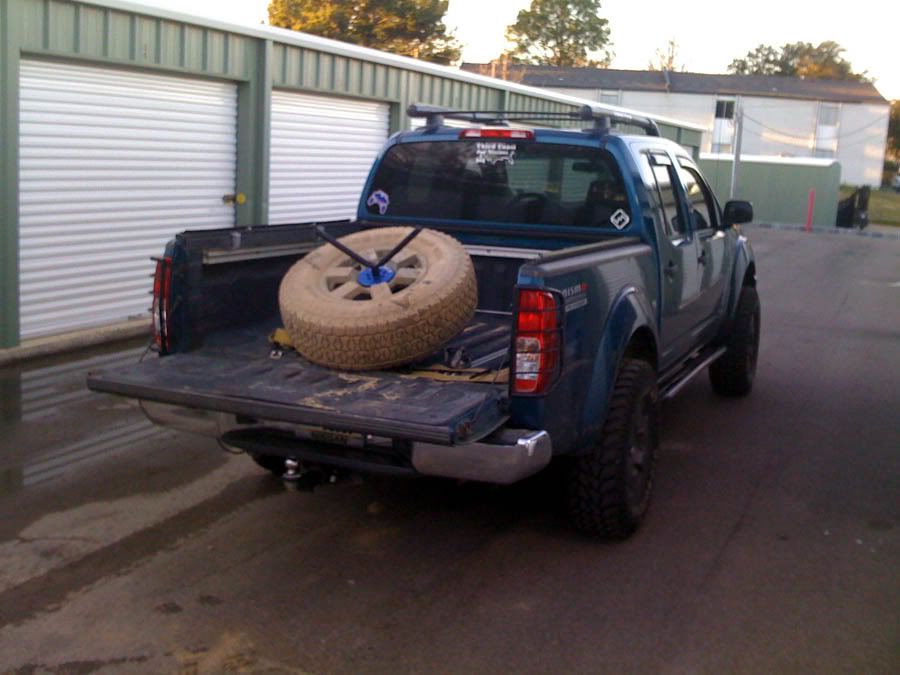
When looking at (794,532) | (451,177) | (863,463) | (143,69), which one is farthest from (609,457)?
(143,69)

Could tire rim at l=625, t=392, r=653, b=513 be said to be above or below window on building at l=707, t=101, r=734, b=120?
below

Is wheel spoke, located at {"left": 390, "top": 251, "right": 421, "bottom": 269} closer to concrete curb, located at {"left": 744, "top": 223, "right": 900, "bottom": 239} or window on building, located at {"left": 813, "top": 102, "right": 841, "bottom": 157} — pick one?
concrete curb, located at {"left": 744, "top": 223, "right": 900, "bottom": 239}

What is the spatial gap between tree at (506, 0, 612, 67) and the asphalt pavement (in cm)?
7342

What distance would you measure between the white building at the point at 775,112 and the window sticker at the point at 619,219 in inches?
2153

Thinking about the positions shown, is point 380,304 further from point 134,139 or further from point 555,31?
point 555,31

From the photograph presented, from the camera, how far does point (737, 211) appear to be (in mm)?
7609

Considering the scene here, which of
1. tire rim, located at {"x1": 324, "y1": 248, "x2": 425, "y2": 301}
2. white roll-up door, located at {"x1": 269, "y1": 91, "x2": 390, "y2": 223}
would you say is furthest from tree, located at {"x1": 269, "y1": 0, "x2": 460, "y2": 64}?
tire rim, located at {"x1": 324, "y1": 248, "x2": 425, "y2": 301}

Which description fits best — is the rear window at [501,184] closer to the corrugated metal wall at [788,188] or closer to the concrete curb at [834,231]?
the concrete curb at [834,231]

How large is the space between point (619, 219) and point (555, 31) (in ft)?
248

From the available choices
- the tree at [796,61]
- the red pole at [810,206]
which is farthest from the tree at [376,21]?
the tree at [796,61]

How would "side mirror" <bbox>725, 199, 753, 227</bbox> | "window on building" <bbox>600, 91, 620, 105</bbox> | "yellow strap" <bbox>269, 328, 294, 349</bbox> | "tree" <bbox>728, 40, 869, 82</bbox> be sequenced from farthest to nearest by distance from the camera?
"tree" <bbox>728, 40, 869, 82</bbox> → "window on building" <bbox>600, 91, 620, 105</bbox> → "side mirror" <bbox>725, 199, 753, 227</bbox> → "yellow strap" <bbox>269, 328, 294, 349</bbox>

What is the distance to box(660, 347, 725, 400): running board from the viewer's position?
20.9 feet

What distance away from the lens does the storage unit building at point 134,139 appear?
30.0 ft

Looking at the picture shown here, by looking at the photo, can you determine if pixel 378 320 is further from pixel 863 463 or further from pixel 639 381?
pixel 863 463
